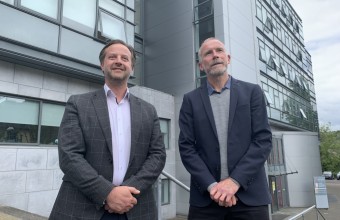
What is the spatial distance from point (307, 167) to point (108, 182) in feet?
69.7

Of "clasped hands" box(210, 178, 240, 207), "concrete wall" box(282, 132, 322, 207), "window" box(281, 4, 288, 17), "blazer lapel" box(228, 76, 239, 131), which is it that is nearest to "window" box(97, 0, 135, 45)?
"blazer lapel" box(228, 76, 239, 131)

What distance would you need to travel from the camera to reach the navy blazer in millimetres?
2193

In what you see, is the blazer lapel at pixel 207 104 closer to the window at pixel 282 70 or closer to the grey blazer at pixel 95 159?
the grey blazer at pixel 95 159

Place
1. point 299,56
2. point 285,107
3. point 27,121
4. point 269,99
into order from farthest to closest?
1. point 299,56
2. point 285,107
3. point 269,99
4. point 27,121

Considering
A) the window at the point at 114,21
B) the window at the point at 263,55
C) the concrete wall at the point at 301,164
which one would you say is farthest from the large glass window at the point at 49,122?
the concrete wall at the point at 301,164

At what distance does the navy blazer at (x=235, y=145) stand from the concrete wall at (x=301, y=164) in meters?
19.4

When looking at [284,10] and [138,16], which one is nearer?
[138,16]

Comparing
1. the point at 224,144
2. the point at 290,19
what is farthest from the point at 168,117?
the point at 290,19

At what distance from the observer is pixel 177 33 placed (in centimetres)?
1617

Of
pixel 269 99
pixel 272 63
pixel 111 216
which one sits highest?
pixel 272 63

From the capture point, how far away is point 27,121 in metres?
7.70

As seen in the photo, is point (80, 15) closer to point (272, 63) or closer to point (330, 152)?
point (272, 63)

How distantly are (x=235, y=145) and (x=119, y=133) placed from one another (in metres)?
0.94

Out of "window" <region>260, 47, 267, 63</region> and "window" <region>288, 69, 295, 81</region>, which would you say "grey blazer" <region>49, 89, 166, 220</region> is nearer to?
"window" <region>260, 47, 267, 63</region>
